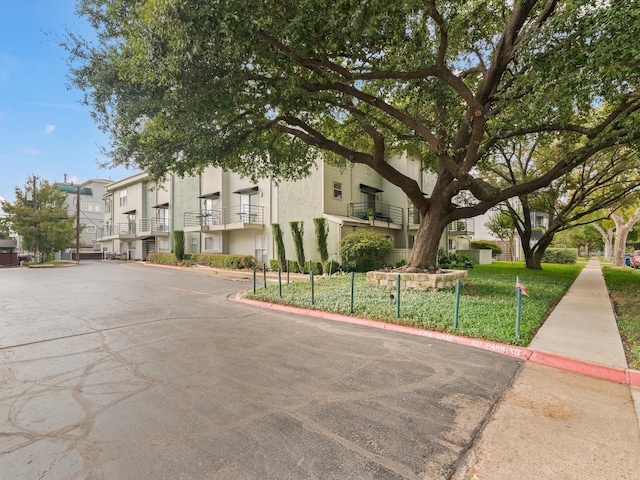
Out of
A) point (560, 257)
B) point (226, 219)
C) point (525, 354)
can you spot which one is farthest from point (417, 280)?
point (560, 257)

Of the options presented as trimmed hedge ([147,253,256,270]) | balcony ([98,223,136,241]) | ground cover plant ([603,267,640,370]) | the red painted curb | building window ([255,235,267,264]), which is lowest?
the red painted curb

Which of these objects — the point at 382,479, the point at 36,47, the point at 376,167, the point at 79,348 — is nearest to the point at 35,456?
the point at 382,479

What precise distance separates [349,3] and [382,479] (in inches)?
282

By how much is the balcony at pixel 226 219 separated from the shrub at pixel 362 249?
301 inches

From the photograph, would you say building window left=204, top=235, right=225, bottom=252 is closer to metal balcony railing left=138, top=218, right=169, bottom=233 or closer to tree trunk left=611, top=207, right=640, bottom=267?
metal balcony railing left=138, top=218, right=169, bottom=233

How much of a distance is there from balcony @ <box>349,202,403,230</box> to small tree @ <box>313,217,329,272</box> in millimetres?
3650

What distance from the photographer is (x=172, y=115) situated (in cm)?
890

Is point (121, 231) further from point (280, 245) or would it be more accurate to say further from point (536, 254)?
point (536, 254)

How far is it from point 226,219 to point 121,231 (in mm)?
21490

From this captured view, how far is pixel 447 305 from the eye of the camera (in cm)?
807

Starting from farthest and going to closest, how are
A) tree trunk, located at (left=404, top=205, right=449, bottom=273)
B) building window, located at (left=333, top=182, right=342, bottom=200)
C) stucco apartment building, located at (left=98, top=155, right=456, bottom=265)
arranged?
building window, located at (left=333, top=182, right=342, bottom=200), stucco apartment building, located at (left=98, top=155, right=456, bottom=265), tree trunk, located at (left=404, top=205, right=449, bottom=273)

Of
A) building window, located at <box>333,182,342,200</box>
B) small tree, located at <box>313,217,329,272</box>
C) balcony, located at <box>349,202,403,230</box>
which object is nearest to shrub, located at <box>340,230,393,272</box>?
small tree, located at <box>313,217,329,272</box>

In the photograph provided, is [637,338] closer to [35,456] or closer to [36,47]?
[35,456]

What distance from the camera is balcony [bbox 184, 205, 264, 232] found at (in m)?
22.1
